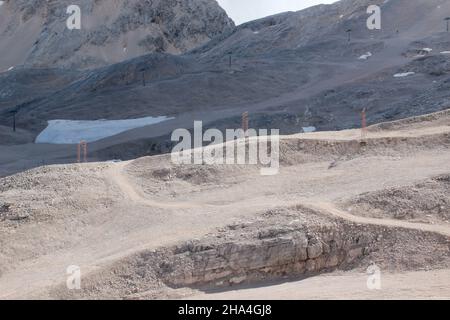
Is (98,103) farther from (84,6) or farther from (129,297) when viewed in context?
(84,6)

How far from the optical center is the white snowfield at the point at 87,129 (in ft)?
151

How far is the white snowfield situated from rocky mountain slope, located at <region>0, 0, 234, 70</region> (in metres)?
41.3

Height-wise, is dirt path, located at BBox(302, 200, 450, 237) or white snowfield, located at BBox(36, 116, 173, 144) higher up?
white snowfield, located at BBox(36, 116, 173, 144)

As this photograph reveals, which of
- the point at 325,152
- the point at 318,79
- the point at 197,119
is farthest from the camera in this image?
the point at 318,79

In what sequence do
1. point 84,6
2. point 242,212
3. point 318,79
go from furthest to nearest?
1. point 84,6
2. point 318,79
3. point 242,212

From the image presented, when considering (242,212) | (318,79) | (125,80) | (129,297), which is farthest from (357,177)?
(125,80)

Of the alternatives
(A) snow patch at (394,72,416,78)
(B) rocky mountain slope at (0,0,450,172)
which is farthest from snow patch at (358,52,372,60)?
(A) snow patch at (394,72,416,78)

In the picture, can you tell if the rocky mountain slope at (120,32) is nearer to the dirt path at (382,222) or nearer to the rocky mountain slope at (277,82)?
the rocky mountain slope at (277,82)

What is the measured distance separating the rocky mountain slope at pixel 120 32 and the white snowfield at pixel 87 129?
41296 millimetres

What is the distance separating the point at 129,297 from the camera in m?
14.1

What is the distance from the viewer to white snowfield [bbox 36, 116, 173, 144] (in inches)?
1815

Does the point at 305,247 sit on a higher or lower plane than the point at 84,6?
lower

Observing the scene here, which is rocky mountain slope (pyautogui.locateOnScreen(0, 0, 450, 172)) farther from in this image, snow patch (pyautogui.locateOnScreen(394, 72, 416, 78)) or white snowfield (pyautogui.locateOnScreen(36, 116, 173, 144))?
white snowfield (pyautogui.locateOnScreen(36, 116, 173, 144))

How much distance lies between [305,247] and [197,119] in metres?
A: 31.0
